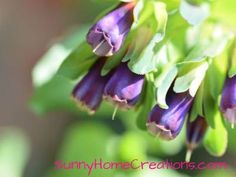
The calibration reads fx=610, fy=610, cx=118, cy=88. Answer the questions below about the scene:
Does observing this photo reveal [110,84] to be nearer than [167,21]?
Yes

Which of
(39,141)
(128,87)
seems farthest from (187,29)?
(39,141)

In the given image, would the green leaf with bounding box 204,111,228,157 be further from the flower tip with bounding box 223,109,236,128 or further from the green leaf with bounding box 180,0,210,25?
the green leaf with bounding box 180,0,210,25

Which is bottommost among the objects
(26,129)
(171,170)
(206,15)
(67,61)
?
(171,170)

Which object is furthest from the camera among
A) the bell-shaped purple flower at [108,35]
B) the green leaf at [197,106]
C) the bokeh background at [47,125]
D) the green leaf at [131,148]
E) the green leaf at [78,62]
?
the bokeh background at [47,125]

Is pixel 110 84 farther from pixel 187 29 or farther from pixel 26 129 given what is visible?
pixel 26 129

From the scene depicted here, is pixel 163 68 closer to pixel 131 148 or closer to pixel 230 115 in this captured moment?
pixel 230 115

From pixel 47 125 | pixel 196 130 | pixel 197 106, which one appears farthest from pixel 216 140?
pixel 47 125

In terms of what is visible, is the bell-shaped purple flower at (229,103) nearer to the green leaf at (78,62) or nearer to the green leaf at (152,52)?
the green leaf at (152,52)

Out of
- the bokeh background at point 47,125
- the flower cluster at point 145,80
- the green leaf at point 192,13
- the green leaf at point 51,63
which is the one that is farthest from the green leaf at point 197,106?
the green leaf at point 51,63
